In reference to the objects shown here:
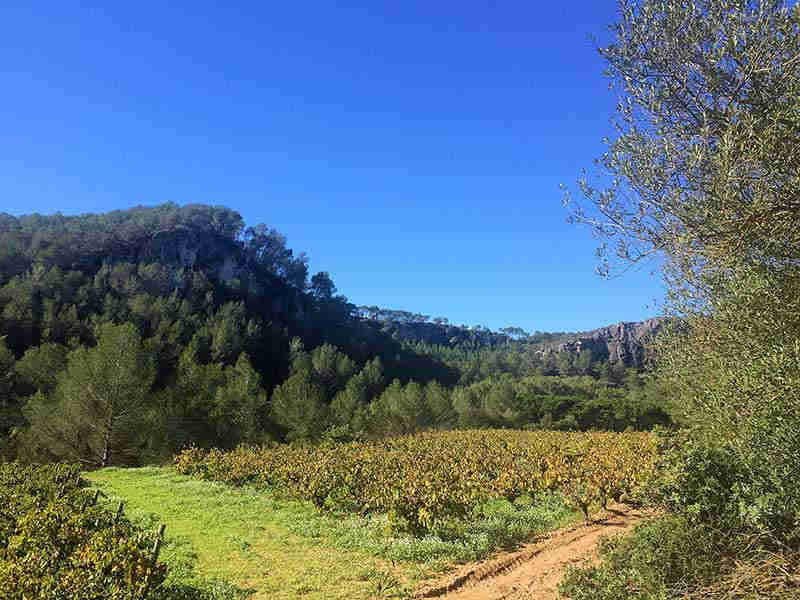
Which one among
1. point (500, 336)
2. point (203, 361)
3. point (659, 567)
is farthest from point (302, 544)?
point (500, 336)

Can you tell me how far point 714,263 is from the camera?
6145 millimetres

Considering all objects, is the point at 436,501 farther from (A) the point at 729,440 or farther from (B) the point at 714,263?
(B) the point at 714,263

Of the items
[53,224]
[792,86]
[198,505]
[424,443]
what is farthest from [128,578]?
[53,224]

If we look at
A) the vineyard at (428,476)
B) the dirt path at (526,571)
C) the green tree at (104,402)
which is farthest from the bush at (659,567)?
the green tree at (104,402)

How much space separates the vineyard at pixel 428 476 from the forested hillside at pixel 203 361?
10144 mm

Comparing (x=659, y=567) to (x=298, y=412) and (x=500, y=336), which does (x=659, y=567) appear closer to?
(x=298, y=412)

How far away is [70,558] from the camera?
Result: 5.74 meters

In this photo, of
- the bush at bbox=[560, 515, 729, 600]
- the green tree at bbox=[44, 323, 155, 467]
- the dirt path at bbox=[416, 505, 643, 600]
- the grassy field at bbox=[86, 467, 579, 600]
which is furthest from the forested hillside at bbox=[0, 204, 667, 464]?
the bush at bbox=[560, 515, 729, 600]

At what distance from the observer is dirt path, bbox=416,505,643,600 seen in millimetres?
8039

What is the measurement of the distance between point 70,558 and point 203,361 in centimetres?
5897

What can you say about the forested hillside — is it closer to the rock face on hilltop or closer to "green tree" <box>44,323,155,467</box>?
"green tree" <box>44,323,155,467</box>

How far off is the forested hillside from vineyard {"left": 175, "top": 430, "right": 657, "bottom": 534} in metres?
10.1

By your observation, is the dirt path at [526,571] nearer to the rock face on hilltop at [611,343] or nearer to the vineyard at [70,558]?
the vineyard at [70,558]

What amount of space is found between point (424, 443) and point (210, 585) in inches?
884
